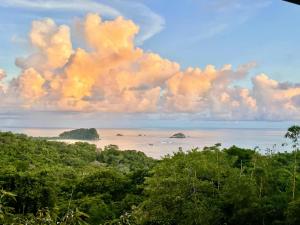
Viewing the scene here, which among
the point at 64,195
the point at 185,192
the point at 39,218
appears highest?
the point at 39,218

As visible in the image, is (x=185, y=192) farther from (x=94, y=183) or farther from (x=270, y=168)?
(x=94, y=183)

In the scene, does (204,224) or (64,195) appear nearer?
(204,224)

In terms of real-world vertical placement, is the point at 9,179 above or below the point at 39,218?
below

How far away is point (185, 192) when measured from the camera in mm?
16938

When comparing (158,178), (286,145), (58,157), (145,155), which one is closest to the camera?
(286,145)

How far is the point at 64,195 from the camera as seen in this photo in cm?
3319

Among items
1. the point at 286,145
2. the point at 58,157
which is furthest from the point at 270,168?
the point at 58,157

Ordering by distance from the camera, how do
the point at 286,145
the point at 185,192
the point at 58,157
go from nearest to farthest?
1. the point at 286,145
2. the point at 185,192
3. the point at 58,157

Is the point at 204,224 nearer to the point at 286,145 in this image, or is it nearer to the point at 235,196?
the point at 235,196

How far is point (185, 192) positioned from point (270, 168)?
11.8ft

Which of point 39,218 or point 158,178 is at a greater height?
point 39,218

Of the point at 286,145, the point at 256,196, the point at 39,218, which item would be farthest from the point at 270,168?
the point at 39,218

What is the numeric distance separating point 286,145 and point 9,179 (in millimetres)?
22256

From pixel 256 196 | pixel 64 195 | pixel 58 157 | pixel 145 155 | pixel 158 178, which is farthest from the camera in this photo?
pixel 145 155
